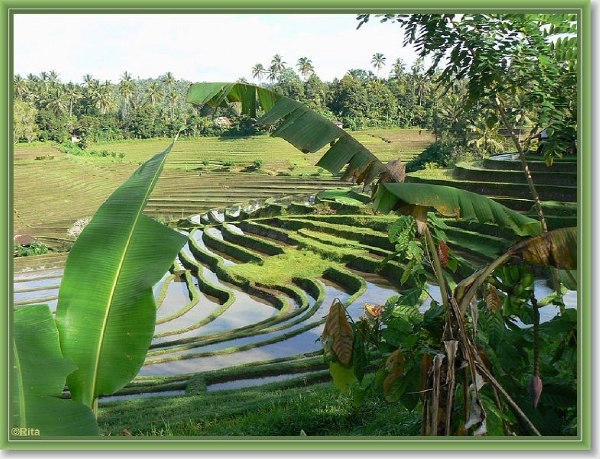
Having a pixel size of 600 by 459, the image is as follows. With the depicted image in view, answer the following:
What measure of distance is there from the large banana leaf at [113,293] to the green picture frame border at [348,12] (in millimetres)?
265

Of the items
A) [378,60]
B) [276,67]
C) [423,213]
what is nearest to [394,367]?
[423,213]

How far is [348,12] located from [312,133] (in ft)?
1.41

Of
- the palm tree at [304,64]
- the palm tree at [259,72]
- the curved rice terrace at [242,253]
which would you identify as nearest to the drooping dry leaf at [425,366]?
the palm tree at [304,64]

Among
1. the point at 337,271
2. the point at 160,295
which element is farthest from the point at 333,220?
the point at 160,295

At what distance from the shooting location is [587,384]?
1.87 meters

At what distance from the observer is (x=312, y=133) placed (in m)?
1.78

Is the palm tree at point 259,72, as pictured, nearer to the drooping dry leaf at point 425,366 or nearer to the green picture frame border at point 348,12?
the green picture frame border at point 348,12

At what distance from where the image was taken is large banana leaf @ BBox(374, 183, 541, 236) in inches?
59.0

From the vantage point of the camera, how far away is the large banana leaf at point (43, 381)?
1.53 metres

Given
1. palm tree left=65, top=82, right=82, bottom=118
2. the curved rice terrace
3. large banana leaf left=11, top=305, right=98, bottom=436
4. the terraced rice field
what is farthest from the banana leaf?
the terraced rice field

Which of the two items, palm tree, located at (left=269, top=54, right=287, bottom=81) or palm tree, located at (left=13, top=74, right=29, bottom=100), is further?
palm tree, located at (left=269, top=54, right=287, bottom=81)

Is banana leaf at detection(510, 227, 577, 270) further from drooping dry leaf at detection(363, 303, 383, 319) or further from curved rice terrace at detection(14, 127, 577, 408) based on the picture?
curved rice terrace at detection(14, 127, 577, 408)

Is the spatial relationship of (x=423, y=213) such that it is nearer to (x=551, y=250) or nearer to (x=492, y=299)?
(x=551, y=250)

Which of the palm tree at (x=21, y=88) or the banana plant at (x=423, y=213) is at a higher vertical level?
the palm tree at (x=21, y=88)
